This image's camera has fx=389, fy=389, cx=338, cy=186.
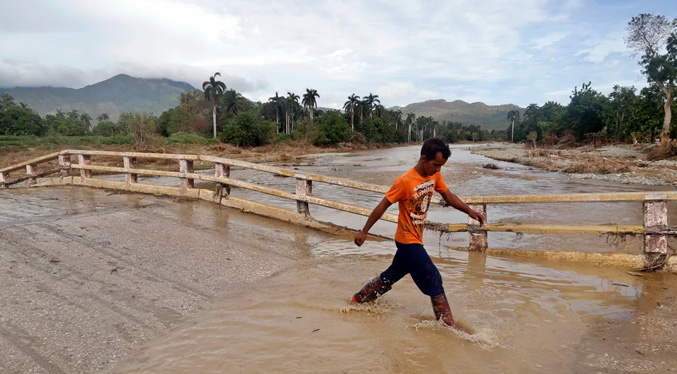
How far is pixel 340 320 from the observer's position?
12.0 ft

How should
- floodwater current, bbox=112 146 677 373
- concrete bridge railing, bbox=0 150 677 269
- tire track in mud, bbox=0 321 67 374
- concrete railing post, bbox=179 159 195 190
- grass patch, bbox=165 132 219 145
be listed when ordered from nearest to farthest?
tire track in mud, bbox=0 321 67 374 < floodwater current, bbox=112 146 677 373 < concrete bridge railing, bbox=0 150 677 269 < concrete railing post, bbox=179 159 195 190 < grass patch, bbox=165 132 219 145

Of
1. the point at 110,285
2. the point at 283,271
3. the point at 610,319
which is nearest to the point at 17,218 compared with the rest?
the point at 110,285

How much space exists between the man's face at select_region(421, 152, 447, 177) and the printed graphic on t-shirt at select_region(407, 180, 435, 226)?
0.35ft

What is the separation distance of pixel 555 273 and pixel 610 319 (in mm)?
1356

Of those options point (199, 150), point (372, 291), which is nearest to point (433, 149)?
point (372, 291)

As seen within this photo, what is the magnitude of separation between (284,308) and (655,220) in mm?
4527

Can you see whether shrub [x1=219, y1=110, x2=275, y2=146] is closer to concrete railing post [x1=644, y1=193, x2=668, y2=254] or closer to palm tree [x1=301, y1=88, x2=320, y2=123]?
palm tree [x1=301, y1=88, x2=320, y2=123]

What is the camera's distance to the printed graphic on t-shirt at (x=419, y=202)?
3.44 meters

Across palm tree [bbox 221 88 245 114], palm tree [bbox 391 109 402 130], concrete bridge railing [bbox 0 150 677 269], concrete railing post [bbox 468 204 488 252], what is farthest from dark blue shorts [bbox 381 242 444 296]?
palm tree [bbox 391 109 402 130]

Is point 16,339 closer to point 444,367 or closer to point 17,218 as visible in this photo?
point 444,367

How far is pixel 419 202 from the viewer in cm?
346

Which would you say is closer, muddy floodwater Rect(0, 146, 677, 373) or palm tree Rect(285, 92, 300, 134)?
muddy floodwater Rect(0, 146, 677, 373)

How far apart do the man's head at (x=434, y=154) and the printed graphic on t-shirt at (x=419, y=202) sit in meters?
0.14

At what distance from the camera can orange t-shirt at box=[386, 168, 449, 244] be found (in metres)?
3.44
